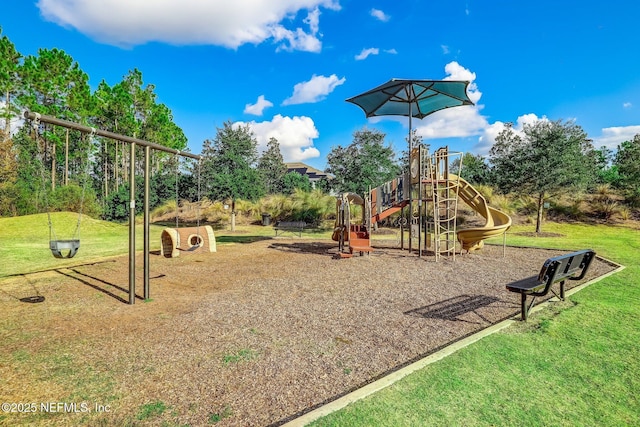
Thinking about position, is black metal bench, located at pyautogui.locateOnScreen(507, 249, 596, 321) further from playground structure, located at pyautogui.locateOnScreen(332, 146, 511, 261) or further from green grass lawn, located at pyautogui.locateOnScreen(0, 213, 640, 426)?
playground structure, located at pyautogui.locateOnScreen(332, 146, 511, 261)

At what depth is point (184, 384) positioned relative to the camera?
3086 millimetres

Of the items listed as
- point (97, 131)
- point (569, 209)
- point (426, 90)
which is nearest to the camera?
point (97, 131)

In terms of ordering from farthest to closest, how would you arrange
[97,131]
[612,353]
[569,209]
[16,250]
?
[569,209] < [16,250] < [97,131] < [612,353]

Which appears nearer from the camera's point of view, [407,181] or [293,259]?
[293,259]

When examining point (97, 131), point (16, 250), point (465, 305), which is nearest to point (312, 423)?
point (465, 305)

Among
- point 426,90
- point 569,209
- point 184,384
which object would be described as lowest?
point 184,384

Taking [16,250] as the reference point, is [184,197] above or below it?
above

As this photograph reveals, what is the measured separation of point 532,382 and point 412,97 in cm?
1009

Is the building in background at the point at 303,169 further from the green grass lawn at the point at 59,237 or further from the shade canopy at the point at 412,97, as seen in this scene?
the shade canopy at the point at 412,97

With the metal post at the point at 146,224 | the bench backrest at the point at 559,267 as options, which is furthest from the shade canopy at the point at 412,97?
the metal post at the point at 146,224

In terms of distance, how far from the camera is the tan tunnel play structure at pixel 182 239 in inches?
406

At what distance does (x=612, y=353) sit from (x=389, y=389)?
8.35 ft

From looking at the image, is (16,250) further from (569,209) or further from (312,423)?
(569,209)

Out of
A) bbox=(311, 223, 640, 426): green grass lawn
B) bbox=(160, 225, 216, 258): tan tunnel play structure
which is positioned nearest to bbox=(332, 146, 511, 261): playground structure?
bbox=(160, 225, 216, 258): tan tunnel play structure
